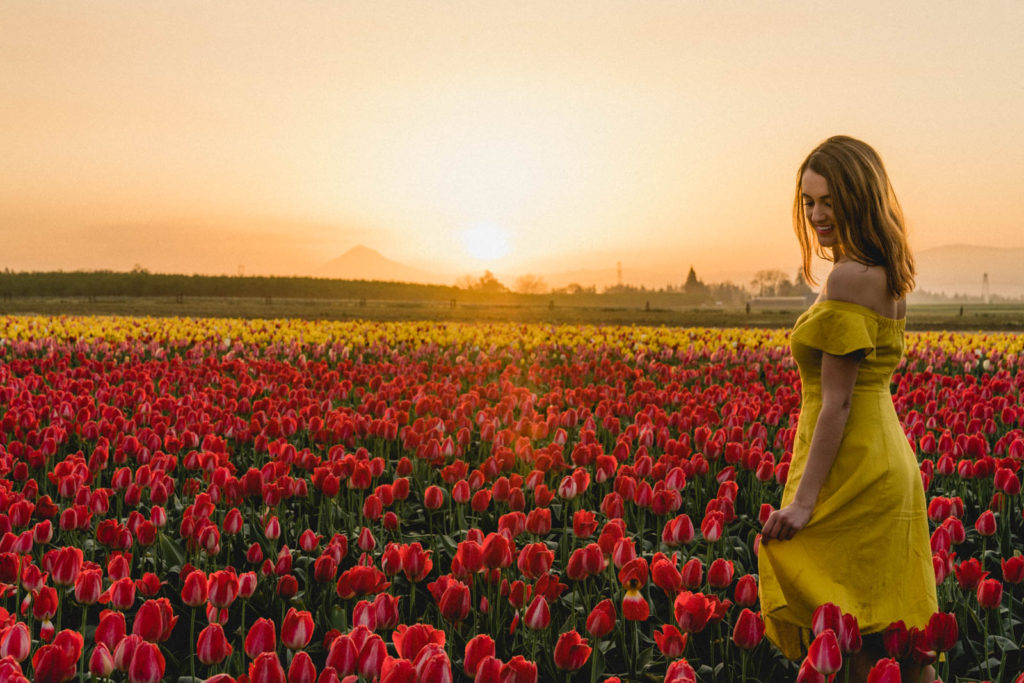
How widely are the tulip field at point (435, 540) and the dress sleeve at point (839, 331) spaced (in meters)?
0.70

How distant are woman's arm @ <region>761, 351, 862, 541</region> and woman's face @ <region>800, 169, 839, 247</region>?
1.64 feet

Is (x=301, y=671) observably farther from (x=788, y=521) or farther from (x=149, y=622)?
(x=788, y=521)

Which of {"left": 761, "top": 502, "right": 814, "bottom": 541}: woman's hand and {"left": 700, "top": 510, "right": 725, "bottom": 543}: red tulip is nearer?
{"left": 761, "top": 502, "right": 814, "bottom": 541}: woman's hand

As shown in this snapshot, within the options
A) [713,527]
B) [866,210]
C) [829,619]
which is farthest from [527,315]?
[829,619]

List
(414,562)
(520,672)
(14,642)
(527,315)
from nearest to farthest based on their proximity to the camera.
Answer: (520,672) → (14,642) → (414,562) → (527,315)

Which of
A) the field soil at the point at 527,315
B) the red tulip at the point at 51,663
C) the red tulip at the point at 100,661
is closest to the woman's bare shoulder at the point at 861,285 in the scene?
the red tulip at the point at 100,661

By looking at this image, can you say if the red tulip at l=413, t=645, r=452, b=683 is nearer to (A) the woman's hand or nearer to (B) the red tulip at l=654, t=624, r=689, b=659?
(B) the red tulip at l=654, t=624, r=689, b=659

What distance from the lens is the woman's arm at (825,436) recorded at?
9.46 ft

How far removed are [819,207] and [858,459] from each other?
3.29ft

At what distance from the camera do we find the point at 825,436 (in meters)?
2.90

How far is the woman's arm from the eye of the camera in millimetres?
2883

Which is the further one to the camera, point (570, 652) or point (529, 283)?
point (529, 283)

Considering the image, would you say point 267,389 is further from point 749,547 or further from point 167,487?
point 749,547

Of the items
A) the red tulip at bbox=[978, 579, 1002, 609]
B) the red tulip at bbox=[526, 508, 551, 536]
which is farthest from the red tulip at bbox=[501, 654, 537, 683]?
the red tulip at bbox=[978, 579, 1002, 609]
